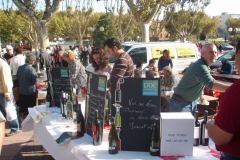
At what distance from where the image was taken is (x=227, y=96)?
1577 millimetres

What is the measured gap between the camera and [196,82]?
10.3 ft

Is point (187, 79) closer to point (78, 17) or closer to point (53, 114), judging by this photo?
point (53, 114)

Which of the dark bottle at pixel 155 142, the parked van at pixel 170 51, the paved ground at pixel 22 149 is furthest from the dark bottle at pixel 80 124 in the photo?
the parked van at pixel 170 51

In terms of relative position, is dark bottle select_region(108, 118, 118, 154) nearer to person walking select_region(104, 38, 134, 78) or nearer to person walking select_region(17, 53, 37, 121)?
person walking select_region(104, 38, 134, 78)

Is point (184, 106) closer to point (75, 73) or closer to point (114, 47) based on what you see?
point (114, 47)

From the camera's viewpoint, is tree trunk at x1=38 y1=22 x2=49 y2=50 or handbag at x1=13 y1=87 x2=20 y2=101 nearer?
handbag at x1=13 y1=87 x2=20 y2=101

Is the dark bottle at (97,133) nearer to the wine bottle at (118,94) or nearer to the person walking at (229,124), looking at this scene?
the wine bottle at (118,94)

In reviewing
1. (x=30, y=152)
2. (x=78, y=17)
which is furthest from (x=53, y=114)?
(x=78, y=17)

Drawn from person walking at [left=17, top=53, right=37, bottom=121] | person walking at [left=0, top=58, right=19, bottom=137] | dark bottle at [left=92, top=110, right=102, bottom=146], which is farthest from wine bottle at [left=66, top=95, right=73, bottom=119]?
person walking at [left=17, top=53, right=37, bottom=121]

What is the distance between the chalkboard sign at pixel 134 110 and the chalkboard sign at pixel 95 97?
0.27 m

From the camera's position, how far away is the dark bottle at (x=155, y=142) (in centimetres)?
227

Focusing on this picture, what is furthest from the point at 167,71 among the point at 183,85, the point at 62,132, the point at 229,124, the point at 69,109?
the point at 229,124

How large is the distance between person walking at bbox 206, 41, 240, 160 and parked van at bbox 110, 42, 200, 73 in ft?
27.4

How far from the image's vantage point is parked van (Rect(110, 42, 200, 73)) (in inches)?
400
